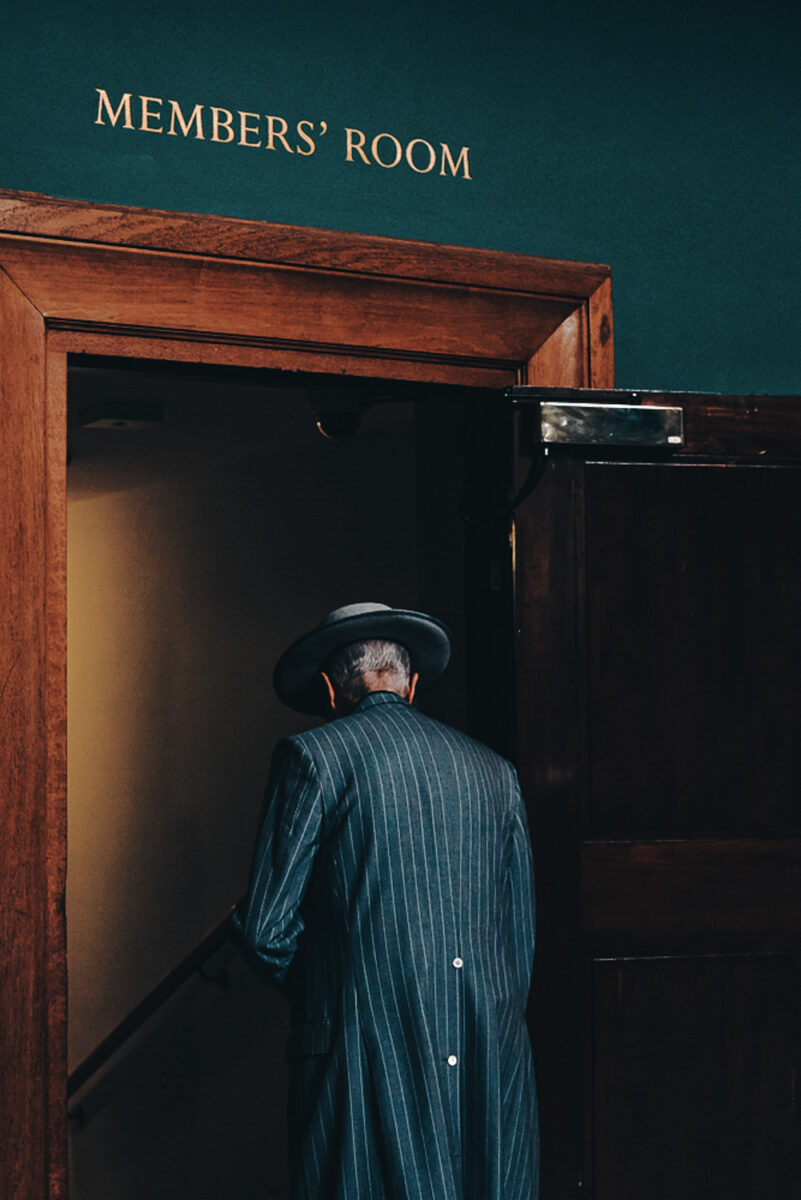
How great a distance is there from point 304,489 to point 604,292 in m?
2.93

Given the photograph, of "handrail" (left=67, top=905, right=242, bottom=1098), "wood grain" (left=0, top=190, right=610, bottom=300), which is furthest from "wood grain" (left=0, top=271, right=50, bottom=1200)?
"handrail" (left=67, top=905, right=242, bottom=1098)

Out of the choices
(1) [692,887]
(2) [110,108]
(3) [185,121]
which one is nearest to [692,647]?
(1) [692,887]

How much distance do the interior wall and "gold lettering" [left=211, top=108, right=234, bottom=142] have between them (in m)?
2.50

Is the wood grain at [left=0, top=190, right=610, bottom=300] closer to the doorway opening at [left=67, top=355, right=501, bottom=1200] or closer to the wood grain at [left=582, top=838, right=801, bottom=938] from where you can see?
the wood grain at [left=582, top=838, right=801, bottom=938]

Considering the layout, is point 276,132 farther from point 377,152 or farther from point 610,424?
point 610,424

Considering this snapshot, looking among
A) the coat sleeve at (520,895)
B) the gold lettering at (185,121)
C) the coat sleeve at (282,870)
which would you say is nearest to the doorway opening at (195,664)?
the coat sleeve at (520,895)

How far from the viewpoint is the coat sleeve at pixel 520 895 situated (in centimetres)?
238

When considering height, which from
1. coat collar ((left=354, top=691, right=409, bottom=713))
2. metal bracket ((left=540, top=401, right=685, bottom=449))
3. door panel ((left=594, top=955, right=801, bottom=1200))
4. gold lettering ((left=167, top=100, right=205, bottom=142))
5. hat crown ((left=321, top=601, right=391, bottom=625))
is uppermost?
gold lettering ((left=167, top=100, right=205, bottom=142))

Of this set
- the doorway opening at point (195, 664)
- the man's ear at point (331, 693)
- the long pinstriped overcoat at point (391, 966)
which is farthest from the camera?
the doorway opening at point (195, 664)

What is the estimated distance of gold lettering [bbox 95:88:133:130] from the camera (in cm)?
235

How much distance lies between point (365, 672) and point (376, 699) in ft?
0.26

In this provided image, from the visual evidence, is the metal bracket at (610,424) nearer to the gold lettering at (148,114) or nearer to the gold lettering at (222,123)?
the gold lettering at (222,123)

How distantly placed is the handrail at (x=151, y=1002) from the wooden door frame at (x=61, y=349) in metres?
2.90

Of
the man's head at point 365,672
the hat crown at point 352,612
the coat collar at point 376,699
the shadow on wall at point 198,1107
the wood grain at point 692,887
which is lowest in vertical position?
the shadow on wall at point 198,1107
